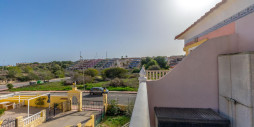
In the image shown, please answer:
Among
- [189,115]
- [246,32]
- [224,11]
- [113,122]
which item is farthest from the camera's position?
[113,122]

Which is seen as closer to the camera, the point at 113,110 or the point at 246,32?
the point at 246,32

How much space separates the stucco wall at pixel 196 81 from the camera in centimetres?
314

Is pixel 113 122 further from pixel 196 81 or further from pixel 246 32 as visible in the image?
pixel 246 32

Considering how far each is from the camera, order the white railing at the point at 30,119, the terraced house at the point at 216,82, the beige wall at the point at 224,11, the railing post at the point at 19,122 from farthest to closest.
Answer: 1. the white railing at the point at 30,119
2. the railing post at the point at 19,122
3. the beige wall at the point at 224,11
4. the terraced house at the point at 216,82

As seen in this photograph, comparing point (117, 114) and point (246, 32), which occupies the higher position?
point (246, 32)

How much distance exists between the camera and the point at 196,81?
3.24 meters

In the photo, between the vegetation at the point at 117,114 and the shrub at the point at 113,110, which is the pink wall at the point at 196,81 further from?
the shrub at the point at 113,110

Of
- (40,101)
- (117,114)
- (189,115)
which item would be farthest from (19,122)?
(189,115)

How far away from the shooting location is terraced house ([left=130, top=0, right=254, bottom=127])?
2311 millimetres

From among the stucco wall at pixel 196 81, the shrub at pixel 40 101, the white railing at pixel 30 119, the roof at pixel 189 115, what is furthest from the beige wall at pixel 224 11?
the shrub at pixel 40 101

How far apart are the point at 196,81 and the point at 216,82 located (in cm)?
47

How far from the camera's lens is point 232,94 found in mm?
2543

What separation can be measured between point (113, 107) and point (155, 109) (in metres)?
6.00

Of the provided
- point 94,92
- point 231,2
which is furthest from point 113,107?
point 231,2
